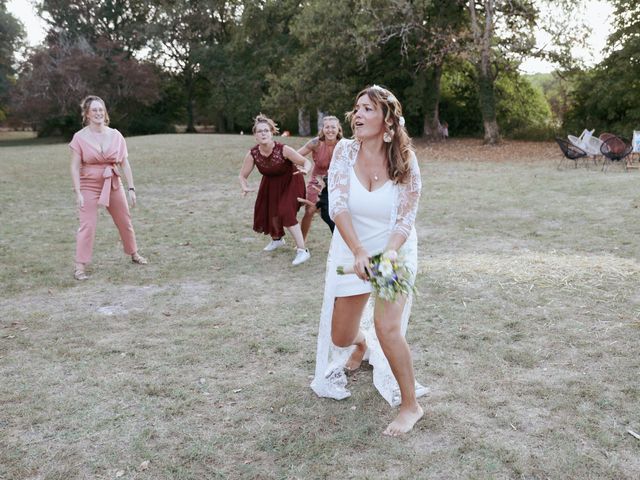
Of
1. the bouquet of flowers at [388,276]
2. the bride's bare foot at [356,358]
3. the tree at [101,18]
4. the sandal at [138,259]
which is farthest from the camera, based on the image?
the tree at [101,18]

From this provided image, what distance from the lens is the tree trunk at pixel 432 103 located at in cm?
2786

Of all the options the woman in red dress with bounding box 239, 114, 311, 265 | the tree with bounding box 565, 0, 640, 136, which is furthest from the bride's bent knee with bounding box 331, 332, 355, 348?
the tree with bounding box 565, 0, 640, 136

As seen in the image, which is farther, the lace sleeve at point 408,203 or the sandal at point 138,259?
the sandal at point 138,259

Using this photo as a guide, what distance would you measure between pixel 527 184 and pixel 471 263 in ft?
25.7

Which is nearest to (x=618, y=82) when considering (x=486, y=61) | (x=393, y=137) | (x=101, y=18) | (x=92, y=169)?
(x=486, y=61)

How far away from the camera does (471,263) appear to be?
689 cm

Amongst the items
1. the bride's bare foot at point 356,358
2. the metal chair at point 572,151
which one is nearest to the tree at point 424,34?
the metal chair at point 572,151

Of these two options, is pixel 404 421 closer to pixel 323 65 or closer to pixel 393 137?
pixel 393 137

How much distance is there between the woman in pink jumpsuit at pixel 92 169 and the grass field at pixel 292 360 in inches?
19.9

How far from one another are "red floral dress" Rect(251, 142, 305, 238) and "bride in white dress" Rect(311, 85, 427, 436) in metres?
4.01

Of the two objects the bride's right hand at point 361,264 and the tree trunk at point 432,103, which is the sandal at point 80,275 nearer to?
the bride's right hand at point 361,264

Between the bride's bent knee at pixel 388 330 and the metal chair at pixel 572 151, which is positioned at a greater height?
the metal chair at pixel 572 151

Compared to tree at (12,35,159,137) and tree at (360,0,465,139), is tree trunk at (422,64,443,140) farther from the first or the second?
tree at (12,35,159,137)

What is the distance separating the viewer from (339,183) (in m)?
3.38
